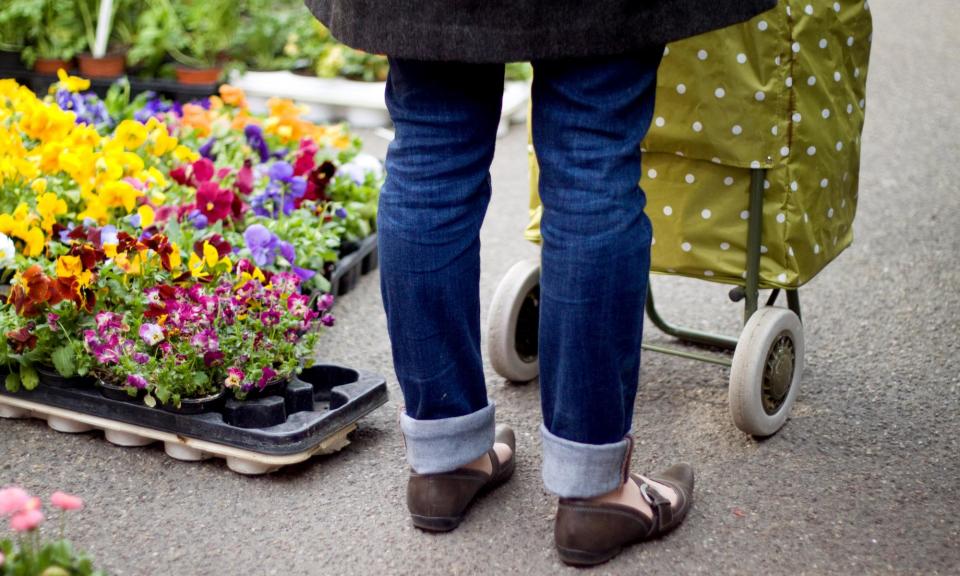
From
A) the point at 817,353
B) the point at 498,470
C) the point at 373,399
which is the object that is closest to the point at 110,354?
the point at 373,399

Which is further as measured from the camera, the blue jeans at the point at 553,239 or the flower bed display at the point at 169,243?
the flower bed display at the point at 169,243

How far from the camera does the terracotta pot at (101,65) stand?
14.8ft

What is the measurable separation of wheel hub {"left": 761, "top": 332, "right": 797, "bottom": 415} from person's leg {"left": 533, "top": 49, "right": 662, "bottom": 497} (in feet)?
1.80

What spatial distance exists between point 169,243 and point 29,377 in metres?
0.36

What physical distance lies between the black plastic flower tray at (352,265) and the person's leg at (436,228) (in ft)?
3.52

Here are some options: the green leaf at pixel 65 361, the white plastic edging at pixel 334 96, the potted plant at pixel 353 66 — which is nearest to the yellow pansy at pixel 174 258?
the green leaf at pixel 65 361

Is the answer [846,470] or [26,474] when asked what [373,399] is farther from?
[846,470]

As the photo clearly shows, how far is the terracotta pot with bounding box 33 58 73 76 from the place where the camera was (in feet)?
14.9

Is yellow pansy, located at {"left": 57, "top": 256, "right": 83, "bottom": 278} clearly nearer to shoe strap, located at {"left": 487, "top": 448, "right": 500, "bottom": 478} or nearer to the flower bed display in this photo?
the flower bed display

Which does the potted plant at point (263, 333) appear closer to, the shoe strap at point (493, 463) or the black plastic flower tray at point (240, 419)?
the black plastic flower tray at point (240, 419)

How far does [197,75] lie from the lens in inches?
178

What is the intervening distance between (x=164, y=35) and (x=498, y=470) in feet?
10.5

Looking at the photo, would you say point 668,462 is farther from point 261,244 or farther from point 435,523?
point 261,244

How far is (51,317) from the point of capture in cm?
210
